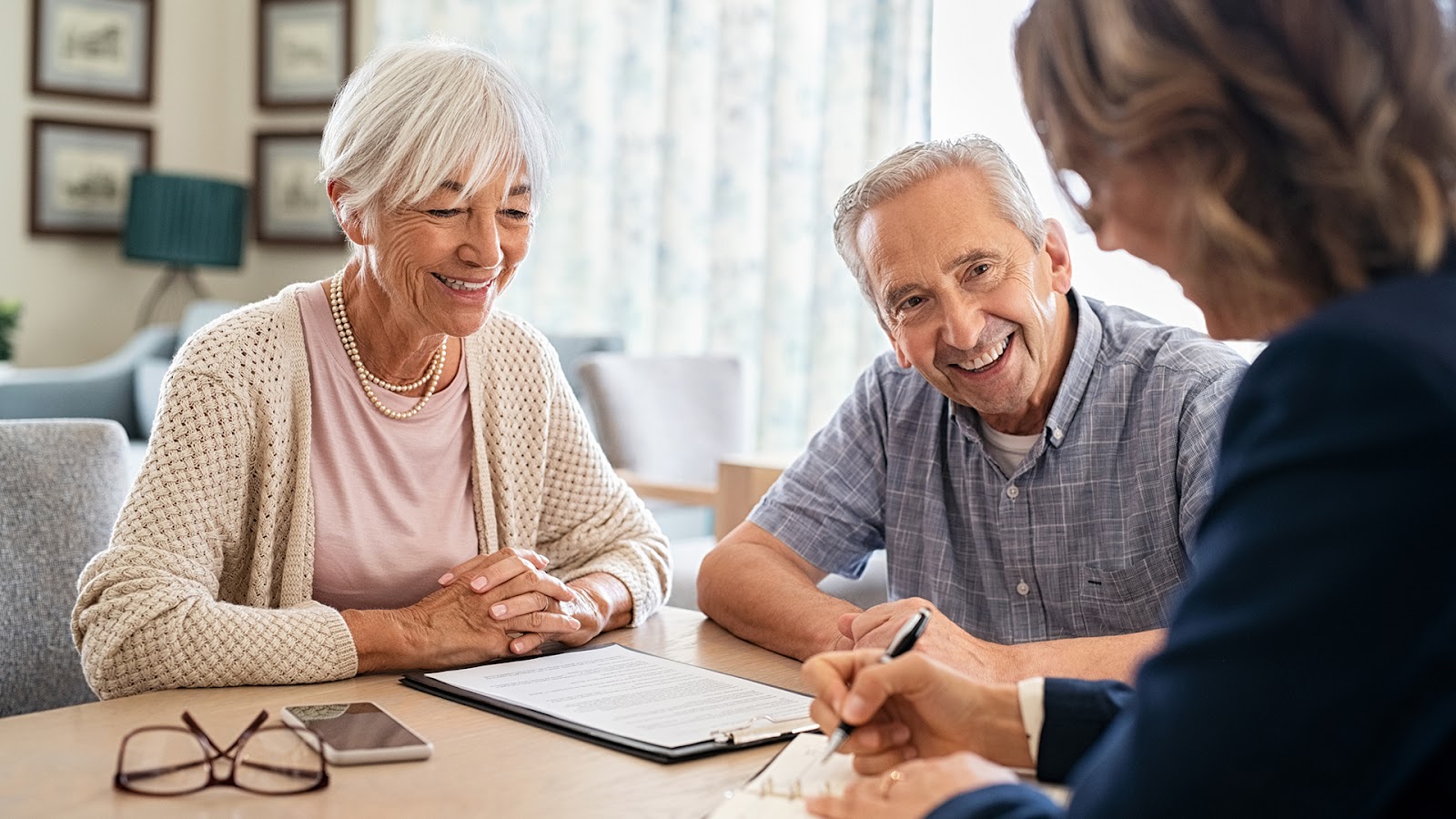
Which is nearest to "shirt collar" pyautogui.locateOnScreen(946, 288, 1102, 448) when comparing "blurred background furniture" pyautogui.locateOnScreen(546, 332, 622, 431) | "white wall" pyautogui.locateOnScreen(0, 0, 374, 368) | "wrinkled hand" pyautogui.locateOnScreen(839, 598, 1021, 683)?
"wrinkled hand" pyautogui.locateOnScreen(839, 598, 1021, 683)

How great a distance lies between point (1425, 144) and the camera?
2.25ft

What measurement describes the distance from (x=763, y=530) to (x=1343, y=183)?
119 cm

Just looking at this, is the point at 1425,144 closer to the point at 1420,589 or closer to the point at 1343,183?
the point at 1343,183

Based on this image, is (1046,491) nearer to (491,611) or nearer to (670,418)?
(491,611)

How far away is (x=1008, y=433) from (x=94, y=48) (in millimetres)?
5397

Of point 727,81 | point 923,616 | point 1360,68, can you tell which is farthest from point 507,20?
point 1360,68

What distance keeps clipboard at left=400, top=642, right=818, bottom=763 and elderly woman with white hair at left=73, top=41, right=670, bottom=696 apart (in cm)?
15

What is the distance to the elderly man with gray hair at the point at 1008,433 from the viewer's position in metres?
1.59

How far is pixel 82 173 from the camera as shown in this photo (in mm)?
5855

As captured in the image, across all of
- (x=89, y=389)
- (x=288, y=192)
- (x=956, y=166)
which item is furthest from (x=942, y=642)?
(x=288, y=192)

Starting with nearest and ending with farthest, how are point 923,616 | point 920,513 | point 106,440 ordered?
point 923,616
point 106,440
point 920,513

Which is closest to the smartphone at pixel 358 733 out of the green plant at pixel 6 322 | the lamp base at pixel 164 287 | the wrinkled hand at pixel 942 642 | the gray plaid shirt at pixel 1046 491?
the wrinkled hand at pixel 942 642

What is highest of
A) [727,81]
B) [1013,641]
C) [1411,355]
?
[727,81]

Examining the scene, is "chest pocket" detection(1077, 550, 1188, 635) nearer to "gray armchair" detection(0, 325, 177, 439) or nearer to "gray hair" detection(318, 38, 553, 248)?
"gray hair" detection(318, 38, 553, 248)
